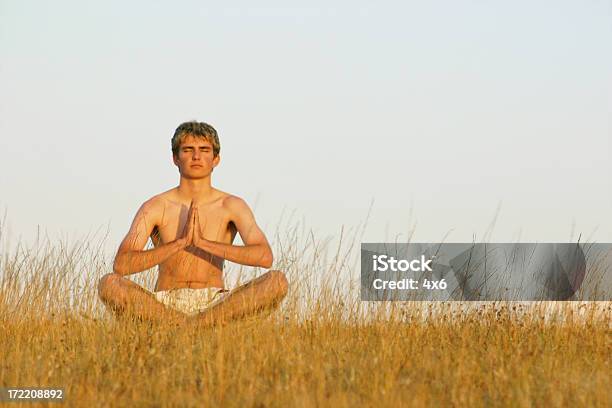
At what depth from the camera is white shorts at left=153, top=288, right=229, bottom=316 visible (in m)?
7.42

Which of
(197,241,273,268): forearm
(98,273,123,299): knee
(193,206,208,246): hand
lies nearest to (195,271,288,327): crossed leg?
(197,241,273,268): forearm

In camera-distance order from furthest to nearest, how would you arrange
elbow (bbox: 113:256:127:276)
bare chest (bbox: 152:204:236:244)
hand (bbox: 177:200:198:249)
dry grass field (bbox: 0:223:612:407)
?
bare chest (bbox: 152:204:236:244), elbow (bbox: 113:256:127:276), hand (bbox: 177:200:198:249), dry grass field (bbox: 0:223:612:407)

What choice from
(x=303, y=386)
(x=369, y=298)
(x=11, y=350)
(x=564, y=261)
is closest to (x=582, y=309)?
(x=564, y=261)

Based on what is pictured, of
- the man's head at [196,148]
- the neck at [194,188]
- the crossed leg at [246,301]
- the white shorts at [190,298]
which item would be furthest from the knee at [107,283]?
the man's head at [196,148]

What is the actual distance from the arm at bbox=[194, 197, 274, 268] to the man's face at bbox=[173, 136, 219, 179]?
1.18 ft

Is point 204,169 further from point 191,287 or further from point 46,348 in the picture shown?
point 46,348

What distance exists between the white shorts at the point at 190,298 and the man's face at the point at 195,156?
3.12 feet

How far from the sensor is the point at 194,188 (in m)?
7.77

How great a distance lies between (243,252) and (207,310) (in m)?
0.53

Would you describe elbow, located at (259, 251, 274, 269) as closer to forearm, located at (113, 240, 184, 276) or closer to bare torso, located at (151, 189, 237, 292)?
bare torso, located at (151, 189, 237, 292)

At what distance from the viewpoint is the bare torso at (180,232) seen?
7660 millimetres

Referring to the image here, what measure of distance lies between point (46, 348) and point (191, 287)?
1379mm

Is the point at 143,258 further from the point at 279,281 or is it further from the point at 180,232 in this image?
the point at 279,281

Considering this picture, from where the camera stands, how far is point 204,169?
768cm
